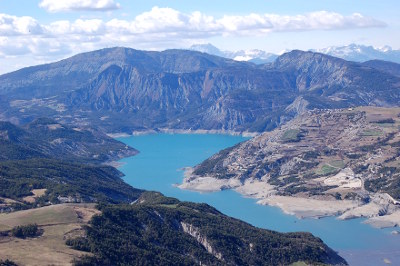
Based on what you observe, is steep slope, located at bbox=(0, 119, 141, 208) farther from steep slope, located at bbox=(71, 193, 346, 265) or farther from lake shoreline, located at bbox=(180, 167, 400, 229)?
lake shoreline, located at bbox=(180, 167, 400, 229)

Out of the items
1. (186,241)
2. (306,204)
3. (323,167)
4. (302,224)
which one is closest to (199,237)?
(186,241)

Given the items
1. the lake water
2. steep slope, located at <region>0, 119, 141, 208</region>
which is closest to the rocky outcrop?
the lake water

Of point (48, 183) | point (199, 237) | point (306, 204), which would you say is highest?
point (199, 237)

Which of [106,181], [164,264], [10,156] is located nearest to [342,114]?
[106,181]

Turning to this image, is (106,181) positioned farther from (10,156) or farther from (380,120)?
(380,120)

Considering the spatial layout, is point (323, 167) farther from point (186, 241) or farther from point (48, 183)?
point (186, 241)
